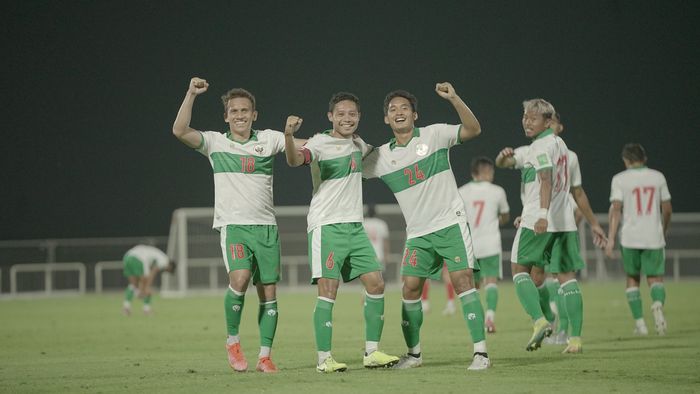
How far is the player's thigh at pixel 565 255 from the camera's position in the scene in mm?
9625

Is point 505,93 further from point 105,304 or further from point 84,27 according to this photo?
point 105,304

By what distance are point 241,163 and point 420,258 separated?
177cm

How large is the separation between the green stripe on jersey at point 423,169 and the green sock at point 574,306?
227cm

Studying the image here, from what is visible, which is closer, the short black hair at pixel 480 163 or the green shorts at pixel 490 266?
the green shorts at pixel 490 266

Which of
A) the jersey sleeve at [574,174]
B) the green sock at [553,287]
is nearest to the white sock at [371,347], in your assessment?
the jersey sleeve at [574,174]

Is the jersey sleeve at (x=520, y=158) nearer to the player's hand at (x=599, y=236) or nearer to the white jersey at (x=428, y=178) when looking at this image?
the player's hand at (x=599, y=236)

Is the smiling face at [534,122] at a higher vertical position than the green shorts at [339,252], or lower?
higher

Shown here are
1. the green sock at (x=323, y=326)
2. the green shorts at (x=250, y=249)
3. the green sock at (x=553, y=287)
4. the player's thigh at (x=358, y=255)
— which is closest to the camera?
the green sock at (x=323, y=326)

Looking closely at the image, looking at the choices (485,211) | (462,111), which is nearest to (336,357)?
(462,111)

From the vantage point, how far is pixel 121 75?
118ft

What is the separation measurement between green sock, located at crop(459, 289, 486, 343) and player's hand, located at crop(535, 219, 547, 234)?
105 centimetres

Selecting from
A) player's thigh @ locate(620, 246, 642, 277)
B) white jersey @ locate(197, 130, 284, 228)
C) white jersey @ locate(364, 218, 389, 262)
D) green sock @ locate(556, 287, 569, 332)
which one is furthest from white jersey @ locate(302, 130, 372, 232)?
white jersey @ locate(364, 218, 389, 262)

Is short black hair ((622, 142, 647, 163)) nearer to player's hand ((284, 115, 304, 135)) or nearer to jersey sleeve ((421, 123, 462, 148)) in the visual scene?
jersey sleeve ((421, 123, 462, 148))

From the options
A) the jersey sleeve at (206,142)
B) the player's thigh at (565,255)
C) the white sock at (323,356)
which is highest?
the jersey sleeve at (206,142)
